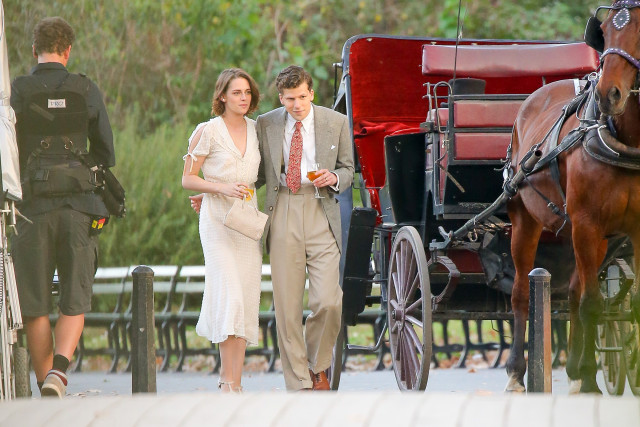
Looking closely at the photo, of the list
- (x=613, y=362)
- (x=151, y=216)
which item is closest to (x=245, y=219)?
(x=613, y=362)

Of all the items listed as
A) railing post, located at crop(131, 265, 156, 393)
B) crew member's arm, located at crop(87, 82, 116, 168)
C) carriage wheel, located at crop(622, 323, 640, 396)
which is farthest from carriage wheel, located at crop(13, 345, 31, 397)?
carriage wheel, located at crop(622, 323, 640, 396)

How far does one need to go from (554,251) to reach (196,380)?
3.97 m

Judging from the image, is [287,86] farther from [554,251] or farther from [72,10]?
[72,10]

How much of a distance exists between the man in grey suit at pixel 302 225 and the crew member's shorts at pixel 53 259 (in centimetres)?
103

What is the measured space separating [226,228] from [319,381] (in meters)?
1.01

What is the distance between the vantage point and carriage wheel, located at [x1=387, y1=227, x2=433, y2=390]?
643cm

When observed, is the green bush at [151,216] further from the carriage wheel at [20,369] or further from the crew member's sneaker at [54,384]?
the crew member's sneaker at [54,384]

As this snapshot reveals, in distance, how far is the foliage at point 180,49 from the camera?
1445 cm

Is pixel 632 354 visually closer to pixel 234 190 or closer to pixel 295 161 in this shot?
pixel 295 161

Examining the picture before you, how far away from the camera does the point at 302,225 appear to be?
20.8 feet

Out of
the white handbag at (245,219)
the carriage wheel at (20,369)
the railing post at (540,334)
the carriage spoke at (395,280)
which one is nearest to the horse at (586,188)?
the railing post at (540,334)

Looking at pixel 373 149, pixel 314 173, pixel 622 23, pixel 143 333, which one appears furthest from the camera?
pixel 373 149

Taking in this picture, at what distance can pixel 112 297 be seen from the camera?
13562 millimetres

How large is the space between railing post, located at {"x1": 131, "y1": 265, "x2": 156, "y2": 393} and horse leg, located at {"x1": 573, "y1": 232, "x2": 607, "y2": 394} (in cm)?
229
